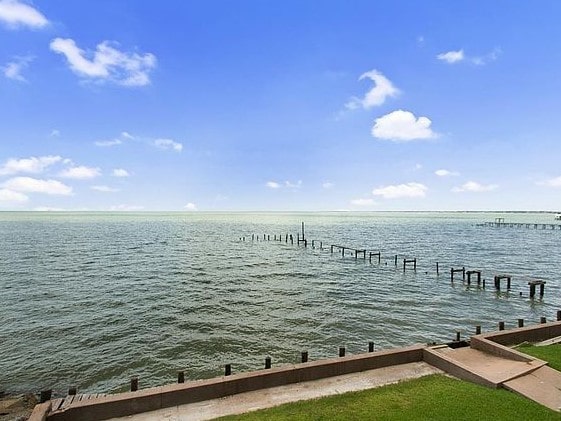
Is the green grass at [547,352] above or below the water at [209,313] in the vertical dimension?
above

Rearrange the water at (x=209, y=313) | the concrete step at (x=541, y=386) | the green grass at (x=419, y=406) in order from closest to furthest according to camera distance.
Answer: the green grass at (x=419, y=406)
the concrete step at (x=541, y=386)
the water at (x=209, y=313)

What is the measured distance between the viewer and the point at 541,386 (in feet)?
32.0

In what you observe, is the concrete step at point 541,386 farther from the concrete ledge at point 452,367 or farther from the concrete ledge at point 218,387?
the concrete ledge at point 218,387

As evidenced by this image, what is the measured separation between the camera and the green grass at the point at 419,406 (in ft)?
27.2

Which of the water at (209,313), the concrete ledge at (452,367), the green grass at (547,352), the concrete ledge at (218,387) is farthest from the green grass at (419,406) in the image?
the water at (209,313)

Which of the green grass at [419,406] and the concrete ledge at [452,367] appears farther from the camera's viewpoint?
the concrete ledge at [452,367]

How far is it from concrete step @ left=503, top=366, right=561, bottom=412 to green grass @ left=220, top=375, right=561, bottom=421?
37 centimetres

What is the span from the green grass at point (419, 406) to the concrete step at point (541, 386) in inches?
14.5

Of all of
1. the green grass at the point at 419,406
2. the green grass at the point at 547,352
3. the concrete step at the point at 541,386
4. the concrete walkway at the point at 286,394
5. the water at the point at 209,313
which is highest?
the green grass at the point at 547,352

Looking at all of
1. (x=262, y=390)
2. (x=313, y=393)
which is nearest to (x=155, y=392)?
(x=262, y=390)

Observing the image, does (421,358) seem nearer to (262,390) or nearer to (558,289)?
(262,390)

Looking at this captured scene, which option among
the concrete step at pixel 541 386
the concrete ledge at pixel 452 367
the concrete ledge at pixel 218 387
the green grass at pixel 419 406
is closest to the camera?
the green grass at pixel 419 406

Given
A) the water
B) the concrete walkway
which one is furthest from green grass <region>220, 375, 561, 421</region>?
the water

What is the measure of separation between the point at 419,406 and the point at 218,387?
17.7ft
